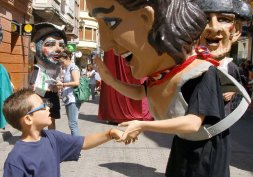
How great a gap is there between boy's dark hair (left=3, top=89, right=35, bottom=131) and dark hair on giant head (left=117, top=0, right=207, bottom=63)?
Result: 77cm

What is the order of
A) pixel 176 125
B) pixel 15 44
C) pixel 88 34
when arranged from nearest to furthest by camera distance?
1. pixel 176 125
2. pixel 15 44
3. pixel 88 34

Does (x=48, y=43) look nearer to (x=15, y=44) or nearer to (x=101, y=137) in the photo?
(x=101, y=137)

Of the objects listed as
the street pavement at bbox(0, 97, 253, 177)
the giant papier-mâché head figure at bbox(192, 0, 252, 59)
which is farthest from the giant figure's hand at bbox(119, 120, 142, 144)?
the street pavement at bbox(0, 97, 253, 177)

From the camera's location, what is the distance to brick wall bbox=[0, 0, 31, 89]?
1266 cm

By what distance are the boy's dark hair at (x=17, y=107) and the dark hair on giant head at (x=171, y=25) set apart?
77 cm

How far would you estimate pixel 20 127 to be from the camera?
237 centimetres

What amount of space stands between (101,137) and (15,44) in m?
12.8

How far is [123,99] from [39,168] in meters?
6.62

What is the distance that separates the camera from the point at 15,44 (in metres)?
14.4

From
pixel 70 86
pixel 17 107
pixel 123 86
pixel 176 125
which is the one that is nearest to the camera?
pixel 176 125

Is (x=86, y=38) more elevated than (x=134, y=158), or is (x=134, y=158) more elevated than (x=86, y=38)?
(x=86, y=38)

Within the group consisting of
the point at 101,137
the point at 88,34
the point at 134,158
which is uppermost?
the point at 88,34

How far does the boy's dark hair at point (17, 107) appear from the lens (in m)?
2.32

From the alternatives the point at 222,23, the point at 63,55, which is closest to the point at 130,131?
→ the point at 222,23
